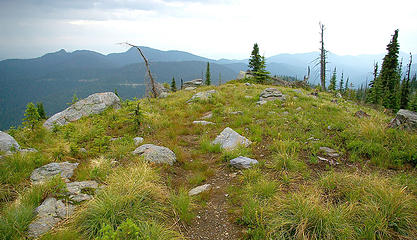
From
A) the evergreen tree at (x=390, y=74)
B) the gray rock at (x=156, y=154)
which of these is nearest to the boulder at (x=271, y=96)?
the gray rock at (x=156, y=154)

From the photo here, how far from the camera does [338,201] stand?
425 centimetres

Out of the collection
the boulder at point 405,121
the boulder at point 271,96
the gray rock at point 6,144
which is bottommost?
the gray rock at point 6,144

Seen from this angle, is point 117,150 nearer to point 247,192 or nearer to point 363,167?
point 247,192

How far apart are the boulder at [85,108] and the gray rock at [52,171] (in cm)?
658

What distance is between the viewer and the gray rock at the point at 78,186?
4.14m

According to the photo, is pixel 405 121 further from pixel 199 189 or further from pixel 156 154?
pixel 156 154

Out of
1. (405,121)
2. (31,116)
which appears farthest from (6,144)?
(405,121)

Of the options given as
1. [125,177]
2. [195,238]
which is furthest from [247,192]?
[125,177]

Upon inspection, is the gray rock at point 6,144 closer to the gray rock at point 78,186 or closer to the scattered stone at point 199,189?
the gray rock at point 78,186

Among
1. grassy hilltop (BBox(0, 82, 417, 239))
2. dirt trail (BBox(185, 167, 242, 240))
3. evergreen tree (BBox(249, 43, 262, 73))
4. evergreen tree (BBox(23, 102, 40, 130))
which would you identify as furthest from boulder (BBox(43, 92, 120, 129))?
evergreen tree (BBox(249, 43, 262, 73))

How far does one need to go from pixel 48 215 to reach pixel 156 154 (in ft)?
9.50

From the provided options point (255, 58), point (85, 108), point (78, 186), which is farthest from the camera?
point (255, 58)

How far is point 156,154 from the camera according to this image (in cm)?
605

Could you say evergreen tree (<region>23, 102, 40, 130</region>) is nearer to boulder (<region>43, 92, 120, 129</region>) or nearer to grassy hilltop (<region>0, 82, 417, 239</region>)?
grassy hilltop (<region>0, 82, 417, 239</region>)
